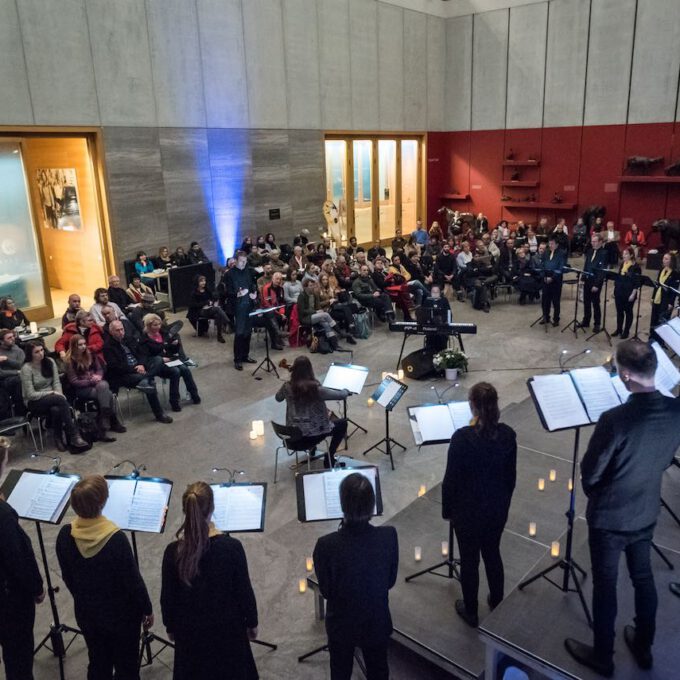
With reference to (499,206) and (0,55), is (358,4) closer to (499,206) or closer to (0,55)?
(499,206)

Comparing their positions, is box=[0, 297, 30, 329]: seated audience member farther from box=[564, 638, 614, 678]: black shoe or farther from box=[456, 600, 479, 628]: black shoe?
box=[564, 638, 614, 678]: black shoe

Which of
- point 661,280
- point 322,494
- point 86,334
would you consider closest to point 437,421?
point 322,494

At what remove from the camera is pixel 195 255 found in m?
13.9

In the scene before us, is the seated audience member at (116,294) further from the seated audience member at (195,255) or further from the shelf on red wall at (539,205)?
the shelf on red wall at (539,205)

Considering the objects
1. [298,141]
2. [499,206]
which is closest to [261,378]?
[298,141]

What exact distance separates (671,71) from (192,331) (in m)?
14.0

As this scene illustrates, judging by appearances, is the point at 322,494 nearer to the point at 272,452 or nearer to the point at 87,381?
the point at 272,452

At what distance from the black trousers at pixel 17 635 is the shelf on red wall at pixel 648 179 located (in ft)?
58.8

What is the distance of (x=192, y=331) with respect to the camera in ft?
38.5

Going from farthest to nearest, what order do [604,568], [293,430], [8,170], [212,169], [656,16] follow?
[656,16]
[212,169]
[8,170]
[293,430]
[604,568]

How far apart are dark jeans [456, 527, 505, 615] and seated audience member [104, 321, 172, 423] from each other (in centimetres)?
482

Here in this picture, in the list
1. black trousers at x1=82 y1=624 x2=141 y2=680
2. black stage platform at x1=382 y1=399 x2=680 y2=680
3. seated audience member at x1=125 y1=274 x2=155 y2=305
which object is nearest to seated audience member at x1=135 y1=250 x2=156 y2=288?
seated audience member at x1=125 y1=274 x2=155 y2=305

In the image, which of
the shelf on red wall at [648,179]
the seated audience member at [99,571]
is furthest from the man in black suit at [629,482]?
the shelf on red wall at [648,179]

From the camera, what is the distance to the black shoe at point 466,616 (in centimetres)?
383
